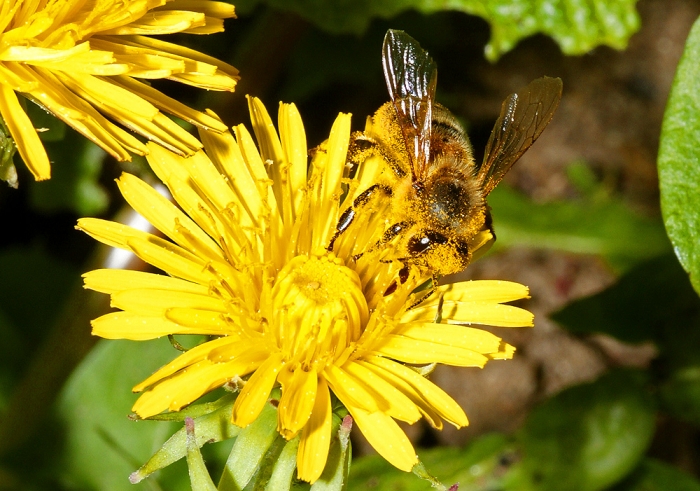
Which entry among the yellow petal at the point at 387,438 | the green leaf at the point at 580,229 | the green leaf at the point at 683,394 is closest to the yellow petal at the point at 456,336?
the yellow petal at the point at 387,438

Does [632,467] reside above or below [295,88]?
below

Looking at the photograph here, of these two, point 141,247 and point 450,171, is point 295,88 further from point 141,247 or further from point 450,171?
point 141,247

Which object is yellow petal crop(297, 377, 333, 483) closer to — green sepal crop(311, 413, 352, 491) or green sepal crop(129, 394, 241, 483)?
green sepal crop(311, 413, 352, 491)

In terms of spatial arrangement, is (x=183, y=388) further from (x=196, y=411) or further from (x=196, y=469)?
(x=196, y=469)

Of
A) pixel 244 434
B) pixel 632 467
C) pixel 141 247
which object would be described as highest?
pixel 141 247

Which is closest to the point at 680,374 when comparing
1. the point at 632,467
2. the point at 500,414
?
the point at 632,467

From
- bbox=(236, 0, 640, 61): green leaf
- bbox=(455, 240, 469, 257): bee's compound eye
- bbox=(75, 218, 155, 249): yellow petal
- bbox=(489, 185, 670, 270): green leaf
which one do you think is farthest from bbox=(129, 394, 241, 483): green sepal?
bbox=(489, 185, 670, 270): green leaf

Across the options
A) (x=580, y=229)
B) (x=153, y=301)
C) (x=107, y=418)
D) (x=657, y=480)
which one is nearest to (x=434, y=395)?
(x=153, y=301)
